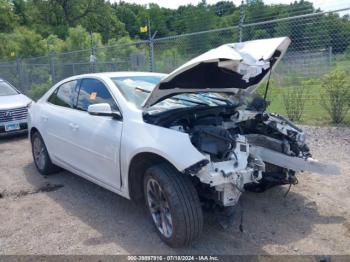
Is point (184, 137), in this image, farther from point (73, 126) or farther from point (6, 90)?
point (6, 90)

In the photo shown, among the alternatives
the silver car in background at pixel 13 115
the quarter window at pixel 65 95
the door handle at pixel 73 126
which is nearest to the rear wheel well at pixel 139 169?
the door handle at pixel 73 126

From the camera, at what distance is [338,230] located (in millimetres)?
3713

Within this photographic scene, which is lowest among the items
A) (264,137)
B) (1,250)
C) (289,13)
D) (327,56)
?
(1,250)

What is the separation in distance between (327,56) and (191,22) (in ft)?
32.5

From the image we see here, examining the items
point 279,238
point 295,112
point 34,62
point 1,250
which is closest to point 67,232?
point 1,250

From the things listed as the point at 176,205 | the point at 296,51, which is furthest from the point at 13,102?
the point at 176,205

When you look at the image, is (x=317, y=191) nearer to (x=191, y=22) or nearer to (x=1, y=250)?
(x=1, y=250)

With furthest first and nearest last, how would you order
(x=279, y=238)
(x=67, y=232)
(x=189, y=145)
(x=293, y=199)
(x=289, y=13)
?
1. (x=289, y=13)
2. (x=293, y=199)
3. (x=67, y=232)
4. (x=279, y=238)
5. (x=189, y=145)

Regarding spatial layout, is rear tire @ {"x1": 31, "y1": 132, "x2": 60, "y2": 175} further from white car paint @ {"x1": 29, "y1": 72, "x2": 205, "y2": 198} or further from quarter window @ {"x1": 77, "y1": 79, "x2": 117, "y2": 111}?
quarter window @ {"x1": 77, "y1": 79, "x2": 117, "y2": 111}

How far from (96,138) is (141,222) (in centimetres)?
107

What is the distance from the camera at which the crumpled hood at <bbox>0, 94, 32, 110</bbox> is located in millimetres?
8727

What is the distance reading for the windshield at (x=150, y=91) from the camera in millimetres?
4152

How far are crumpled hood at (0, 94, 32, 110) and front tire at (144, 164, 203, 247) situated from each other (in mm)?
6383

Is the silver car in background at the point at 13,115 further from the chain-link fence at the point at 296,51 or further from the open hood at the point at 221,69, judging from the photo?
the open hood at the point at 221,69
